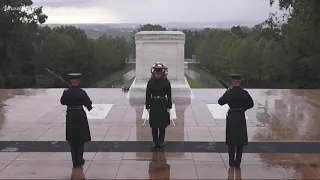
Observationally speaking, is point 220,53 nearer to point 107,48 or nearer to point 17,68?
point 107,48

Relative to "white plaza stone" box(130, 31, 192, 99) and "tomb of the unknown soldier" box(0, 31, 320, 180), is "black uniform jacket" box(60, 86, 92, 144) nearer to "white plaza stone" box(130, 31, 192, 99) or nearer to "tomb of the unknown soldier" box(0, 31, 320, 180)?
"tomb of the unknown soldier" box(0, 31, 320, 180)

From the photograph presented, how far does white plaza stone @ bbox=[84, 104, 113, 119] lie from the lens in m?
10.9

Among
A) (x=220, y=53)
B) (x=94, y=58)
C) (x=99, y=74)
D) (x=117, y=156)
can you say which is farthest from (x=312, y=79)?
(x=117, y=156)

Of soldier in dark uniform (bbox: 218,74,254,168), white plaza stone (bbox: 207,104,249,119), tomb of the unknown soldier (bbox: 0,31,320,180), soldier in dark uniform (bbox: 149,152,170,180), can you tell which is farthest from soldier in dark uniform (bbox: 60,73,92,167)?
white plaza stone (bbox: 207,104,249,119)

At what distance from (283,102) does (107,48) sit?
5589cm

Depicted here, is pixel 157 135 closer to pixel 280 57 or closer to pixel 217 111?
pixel 217 111

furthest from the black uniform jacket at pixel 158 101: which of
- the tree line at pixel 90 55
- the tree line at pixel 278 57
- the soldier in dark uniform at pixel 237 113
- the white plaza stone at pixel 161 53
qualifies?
the tree line at pixel 90 55

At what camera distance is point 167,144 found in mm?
8305

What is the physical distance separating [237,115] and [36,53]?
47.7m

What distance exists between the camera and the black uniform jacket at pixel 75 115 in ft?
22.2

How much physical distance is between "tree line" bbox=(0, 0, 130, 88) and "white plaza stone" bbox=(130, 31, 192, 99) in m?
27.1

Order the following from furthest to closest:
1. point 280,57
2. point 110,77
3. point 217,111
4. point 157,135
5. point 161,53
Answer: point 110,77 → point 280,57 → point 161,53 → point 217,111 → point 157,135

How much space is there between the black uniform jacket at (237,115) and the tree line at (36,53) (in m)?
34.8

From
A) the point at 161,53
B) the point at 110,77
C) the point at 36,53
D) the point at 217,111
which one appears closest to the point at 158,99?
the point at 217,111
